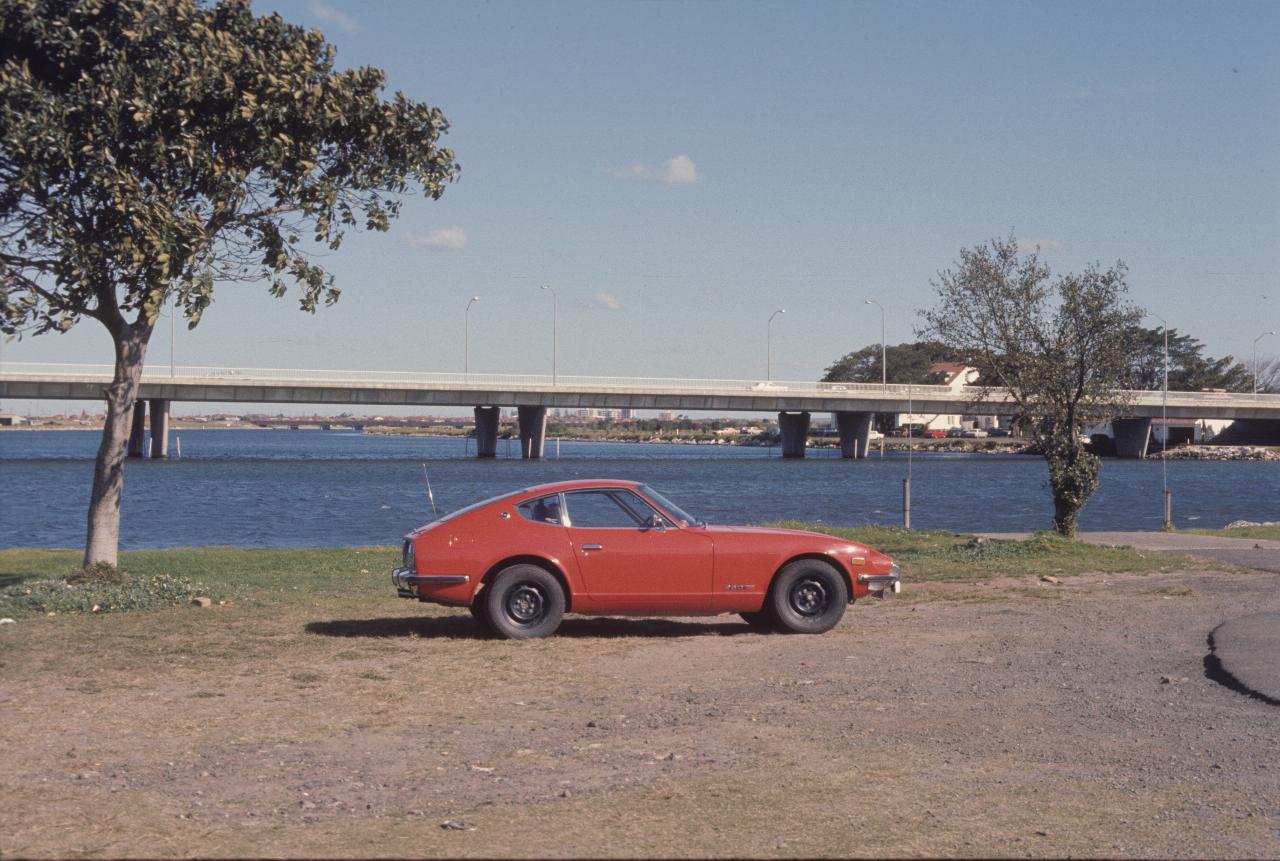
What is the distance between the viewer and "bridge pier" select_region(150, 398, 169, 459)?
3784 inches

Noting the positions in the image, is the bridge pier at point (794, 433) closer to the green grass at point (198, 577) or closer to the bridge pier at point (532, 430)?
the bridge pier at point (532, 430)

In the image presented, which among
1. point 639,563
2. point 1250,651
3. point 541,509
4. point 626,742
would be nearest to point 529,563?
point 541,509

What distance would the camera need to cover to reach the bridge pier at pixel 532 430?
97625 mm

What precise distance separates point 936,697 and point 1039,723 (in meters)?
1.02

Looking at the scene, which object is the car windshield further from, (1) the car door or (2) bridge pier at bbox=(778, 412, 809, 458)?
(2) bridge pier at bbox=(778, 412, 809, 458)

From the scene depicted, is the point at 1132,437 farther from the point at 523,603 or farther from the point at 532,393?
the point at 523,603

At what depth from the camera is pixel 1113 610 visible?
14820 millimetres

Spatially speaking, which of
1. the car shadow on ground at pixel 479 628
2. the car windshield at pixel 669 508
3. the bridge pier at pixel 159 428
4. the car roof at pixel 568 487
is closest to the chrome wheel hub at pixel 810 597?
the car shadow on ground at pixel 479 628

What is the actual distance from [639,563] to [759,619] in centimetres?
156

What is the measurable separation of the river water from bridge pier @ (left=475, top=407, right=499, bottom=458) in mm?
2384

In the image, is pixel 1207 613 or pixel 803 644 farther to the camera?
pixel 1207 613

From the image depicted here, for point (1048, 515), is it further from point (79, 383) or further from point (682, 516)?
point (79, 383)

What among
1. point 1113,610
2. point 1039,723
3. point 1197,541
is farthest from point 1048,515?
point 1039,723

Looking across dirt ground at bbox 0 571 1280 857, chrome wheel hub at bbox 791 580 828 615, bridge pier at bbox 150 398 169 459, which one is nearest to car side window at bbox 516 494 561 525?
dirt ground at bbox 0 571 1280 857
